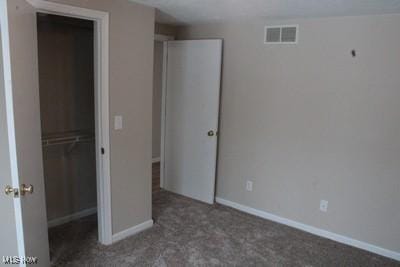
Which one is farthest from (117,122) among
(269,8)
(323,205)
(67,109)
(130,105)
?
(323,205)

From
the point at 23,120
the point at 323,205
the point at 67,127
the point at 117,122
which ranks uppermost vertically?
the point at 23,120

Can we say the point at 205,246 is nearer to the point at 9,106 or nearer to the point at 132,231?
the point at 132,231

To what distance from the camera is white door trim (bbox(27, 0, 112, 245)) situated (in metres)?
2.34

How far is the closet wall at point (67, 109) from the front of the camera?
9.46ft

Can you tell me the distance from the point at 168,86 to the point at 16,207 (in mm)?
2576

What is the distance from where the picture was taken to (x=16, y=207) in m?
1.57

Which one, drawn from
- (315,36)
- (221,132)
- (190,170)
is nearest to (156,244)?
(190,170)

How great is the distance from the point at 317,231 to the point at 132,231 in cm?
182

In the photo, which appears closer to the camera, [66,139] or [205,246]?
[205,246]

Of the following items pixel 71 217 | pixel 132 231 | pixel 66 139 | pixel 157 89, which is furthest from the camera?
pixel 157 89

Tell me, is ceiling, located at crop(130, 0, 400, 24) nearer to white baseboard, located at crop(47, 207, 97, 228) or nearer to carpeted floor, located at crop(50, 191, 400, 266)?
carpeted floor, located at crop(50, 191, 400, 266)

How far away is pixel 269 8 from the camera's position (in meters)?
2.62

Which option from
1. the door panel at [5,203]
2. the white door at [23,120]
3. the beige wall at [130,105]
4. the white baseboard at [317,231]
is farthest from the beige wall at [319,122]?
the door panel at [5,203]

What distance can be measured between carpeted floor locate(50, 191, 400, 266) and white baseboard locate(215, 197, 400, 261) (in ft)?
0.21
